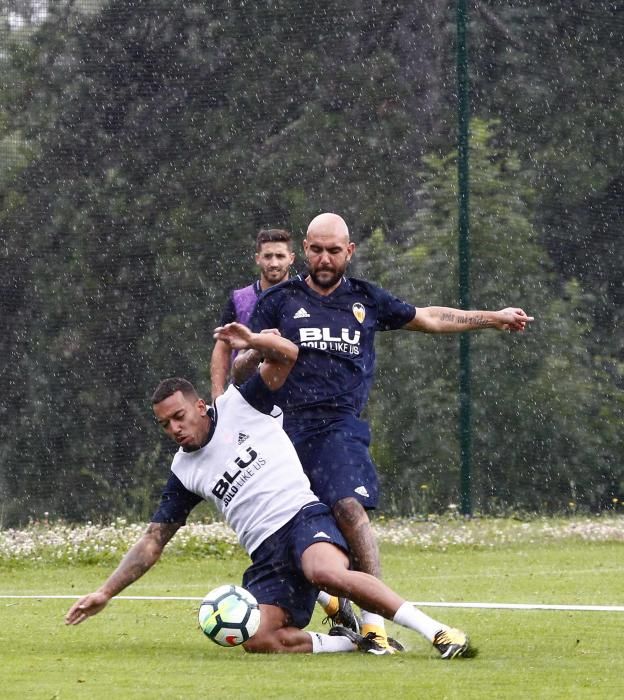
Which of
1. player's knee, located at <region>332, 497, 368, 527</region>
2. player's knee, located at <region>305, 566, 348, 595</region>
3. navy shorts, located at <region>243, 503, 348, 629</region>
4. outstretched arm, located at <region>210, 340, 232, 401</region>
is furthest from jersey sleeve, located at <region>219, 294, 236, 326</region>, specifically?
player's knee, located at <region>305, 566, 348, 595</region>

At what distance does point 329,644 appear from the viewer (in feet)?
21.1

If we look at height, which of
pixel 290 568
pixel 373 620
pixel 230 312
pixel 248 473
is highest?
pixel 230 312

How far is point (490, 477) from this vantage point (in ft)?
41.2

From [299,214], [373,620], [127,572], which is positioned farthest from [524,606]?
[299,214]

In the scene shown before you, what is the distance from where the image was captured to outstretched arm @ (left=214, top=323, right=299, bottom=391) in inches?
240

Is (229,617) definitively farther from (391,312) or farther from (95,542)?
(95,542)

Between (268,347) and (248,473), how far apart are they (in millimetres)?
566

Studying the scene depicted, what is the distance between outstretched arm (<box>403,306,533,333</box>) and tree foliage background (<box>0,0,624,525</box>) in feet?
16.9

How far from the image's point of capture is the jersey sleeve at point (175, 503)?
21.7 feet

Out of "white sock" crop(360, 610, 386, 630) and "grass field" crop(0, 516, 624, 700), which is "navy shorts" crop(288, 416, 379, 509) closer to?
"white sock" crop(360, 610, 386, 630)

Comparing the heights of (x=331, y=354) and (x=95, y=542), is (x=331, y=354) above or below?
above

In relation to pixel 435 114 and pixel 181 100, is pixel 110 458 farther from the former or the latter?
pixel 435 114

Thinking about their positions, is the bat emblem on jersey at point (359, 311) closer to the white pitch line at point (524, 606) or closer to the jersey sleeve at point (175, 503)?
the jersey sleeve at point (175, 503)

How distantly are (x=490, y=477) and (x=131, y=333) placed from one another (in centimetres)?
305
